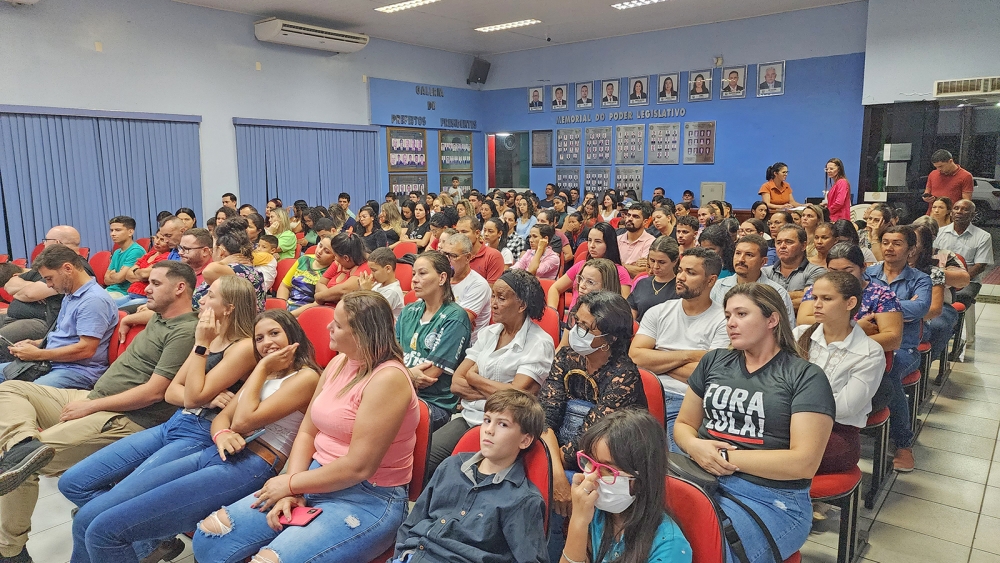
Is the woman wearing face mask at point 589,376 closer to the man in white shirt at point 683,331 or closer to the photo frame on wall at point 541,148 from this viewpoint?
the man in white shirt at point 683,331

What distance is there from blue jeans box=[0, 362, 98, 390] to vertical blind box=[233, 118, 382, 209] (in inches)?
279

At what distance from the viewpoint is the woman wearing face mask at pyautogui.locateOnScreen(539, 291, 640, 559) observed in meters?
2.33

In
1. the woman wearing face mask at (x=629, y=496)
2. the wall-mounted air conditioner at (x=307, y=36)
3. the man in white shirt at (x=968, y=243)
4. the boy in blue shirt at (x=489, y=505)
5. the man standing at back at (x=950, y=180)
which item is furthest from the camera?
the wall-mounted air conditioner at (x=307, y=36)

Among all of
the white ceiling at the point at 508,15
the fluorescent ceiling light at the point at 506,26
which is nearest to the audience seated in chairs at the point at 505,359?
the white ceiling at the point at 508,15

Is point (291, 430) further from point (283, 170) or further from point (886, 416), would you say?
point (283, 170)

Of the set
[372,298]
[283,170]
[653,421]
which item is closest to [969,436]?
[653,421]

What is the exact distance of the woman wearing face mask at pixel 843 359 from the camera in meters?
2.45

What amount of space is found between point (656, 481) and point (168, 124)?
9.58m

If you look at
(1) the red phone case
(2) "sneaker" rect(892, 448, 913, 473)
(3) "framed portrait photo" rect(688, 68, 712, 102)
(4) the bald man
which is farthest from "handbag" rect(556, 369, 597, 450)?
(3) "framed portrait photo" rect(688, 68, 712, 102)

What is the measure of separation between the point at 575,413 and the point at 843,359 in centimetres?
116

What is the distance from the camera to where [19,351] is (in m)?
3.56

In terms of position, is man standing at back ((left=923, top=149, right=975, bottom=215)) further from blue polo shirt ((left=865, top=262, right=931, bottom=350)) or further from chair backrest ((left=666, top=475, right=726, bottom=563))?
chair backrest ((left=666, top=475, right=726, bottom=563))

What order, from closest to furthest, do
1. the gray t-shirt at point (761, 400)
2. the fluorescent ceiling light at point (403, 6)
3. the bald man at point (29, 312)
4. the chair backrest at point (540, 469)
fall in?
the chair backrest at point (540, 469) → the gray t-shirt at point (761, 400) → the bald man at point (29, 312) → the fluorescent ceiling light at point (403, 6)

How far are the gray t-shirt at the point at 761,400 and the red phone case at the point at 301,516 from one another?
4.62 feet
